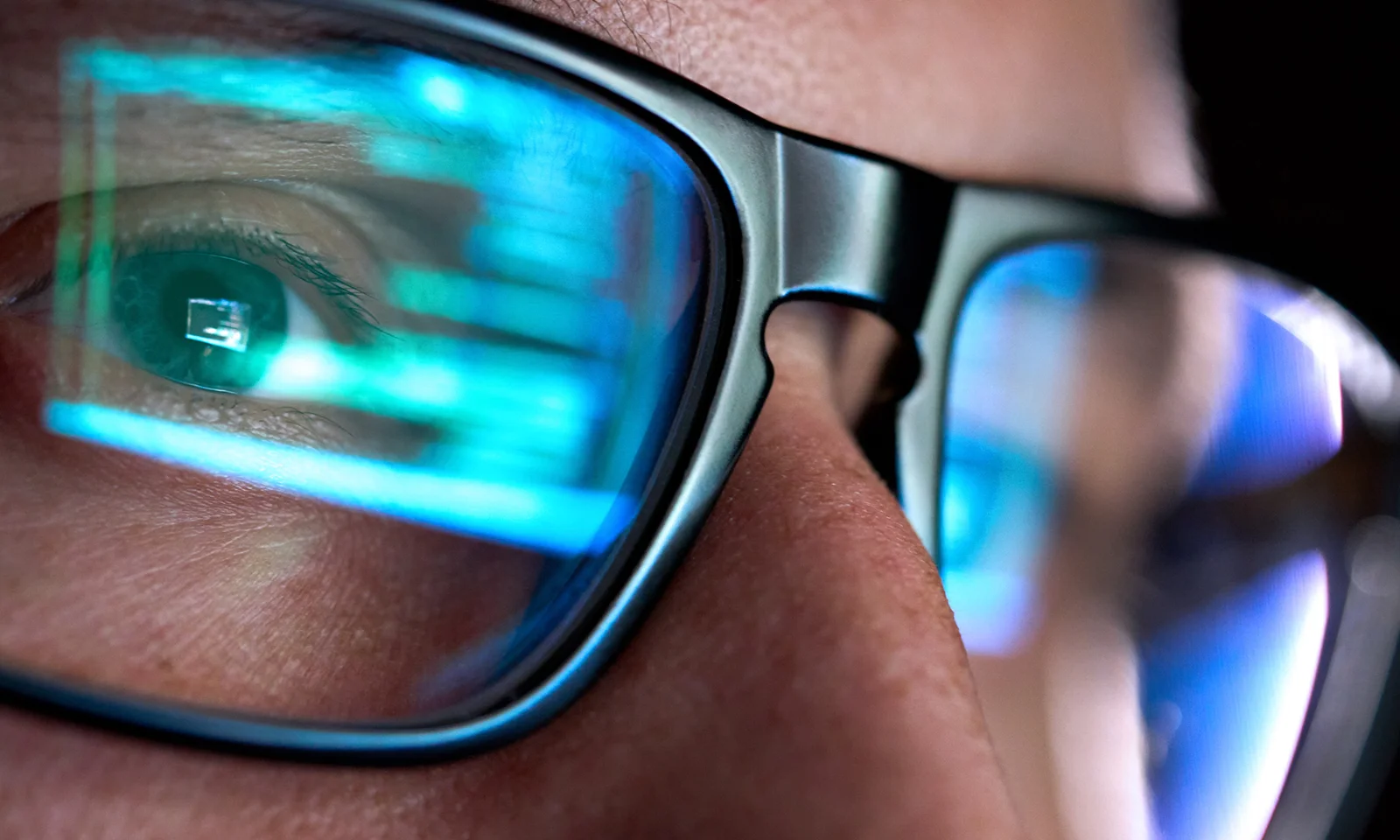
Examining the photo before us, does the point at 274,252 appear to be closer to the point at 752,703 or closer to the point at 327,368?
the point at 327,368

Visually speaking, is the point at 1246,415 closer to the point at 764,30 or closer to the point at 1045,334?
the point at 1045,334

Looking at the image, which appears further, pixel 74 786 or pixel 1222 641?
pixel 1222 641

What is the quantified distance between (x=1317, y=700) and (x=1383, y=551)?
0.16 m

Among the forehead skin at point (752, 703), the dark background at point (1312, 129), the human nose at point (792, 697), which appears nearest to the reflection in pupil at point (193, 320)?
the forehead skin at point (752, 703)

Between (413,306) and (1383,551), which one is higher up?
(413,306)

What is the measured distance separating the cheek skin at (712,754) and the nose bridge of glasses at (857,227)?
5.9 inches

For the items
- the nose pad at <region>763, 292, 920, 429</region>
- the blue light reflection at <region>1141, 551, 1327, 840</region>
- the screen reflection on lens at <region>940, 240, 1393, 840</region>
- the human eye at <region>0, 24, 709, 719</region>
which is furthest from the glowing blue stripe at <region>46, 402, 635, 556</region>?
the blue light reflection at <region>1141, 551, 1327, 840</region>

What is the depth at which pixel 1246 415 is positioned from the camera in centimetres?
95

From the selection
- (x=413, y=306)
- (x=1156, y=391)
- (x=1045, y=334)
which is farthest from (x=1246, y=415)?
(x=413, y=306)

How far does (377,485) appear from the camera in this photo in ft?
1.77

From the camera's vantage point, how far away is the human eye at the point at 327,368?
0.47 m

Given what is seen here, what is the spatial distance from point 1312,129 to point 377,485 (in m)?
1.02

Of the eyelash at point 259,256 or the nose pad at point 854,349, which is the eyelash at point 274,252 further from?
the nose pad at point 854,349

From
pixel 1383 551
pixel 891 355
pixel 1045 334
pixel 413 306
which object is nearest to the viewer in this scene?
pixel 413 306
